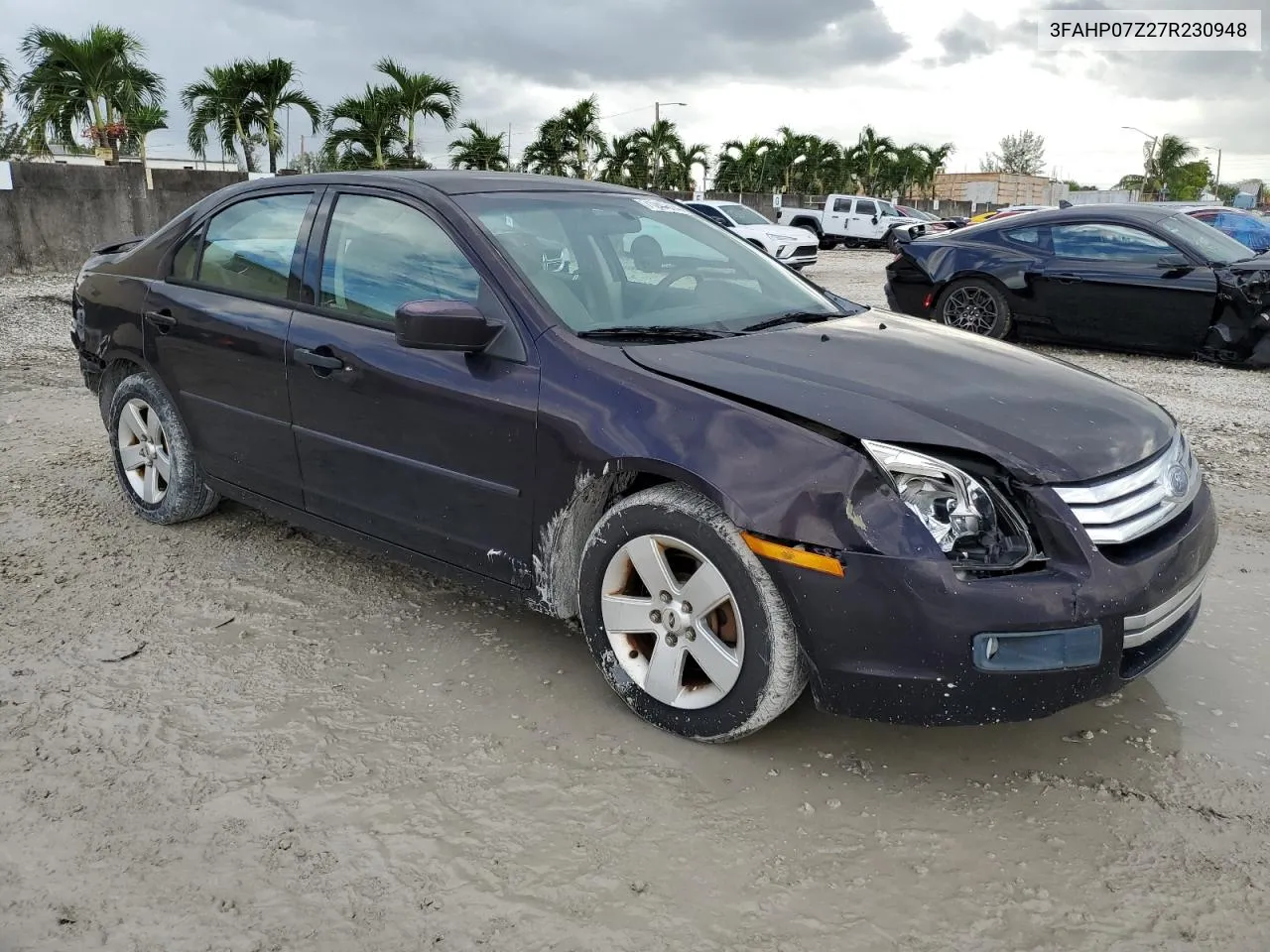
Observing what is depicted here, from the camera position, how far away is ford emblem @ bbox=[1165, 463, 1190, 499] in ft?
9.68

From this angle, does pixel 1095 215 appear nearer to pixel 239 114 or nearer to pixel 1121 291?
pixel 1121 291

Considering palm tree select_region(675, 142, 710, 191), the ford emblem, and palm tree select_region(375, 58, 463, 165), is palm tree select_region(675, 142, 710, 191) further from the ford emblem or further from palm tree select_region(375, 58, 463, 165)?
the ford emblem

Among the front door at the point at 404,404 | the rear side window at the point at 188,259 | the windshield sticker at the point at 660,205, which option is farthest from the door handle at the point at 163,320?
the windshield sticker at the point at 660,205

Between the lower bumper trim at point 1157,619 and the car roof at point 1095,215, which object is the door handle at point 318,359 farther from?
the car roof at point 1095,215

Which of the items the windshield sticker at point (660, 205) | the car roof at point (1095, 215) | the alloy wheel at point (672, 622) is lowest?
the alloy wheel at point (672, 622)

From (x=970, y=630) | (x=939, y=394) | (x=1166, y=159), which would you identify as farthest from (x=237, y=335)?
(x=1166, y=159)

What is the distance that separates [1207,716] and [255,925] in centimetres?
270

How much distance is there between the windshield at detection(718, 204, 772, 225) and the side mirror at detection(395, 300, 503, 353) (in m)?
19.6

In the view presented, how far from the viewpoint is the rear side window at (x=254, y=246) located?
395 centimetres

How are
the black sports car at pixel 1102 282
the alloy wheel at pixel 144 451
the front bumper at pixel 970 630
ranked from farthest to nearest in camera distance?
1. the black sports car at pixel 1102 282
2. the alloy wheel at pixel 144 451
3. the front bumper at pixel 970 630

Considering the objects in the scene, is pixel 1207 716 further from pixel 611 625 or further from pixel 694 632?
pixel 611 625

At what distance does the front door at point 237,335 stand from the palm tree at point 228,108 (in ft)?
79.7

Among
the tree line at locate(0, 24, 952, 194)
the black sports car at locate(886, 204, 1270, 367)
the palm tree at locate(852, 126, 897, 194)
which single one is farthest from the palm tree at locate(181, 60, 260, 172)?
the palm tree at locate(852, 126, 897, 194)

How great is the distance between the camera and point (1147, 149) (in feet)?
236
